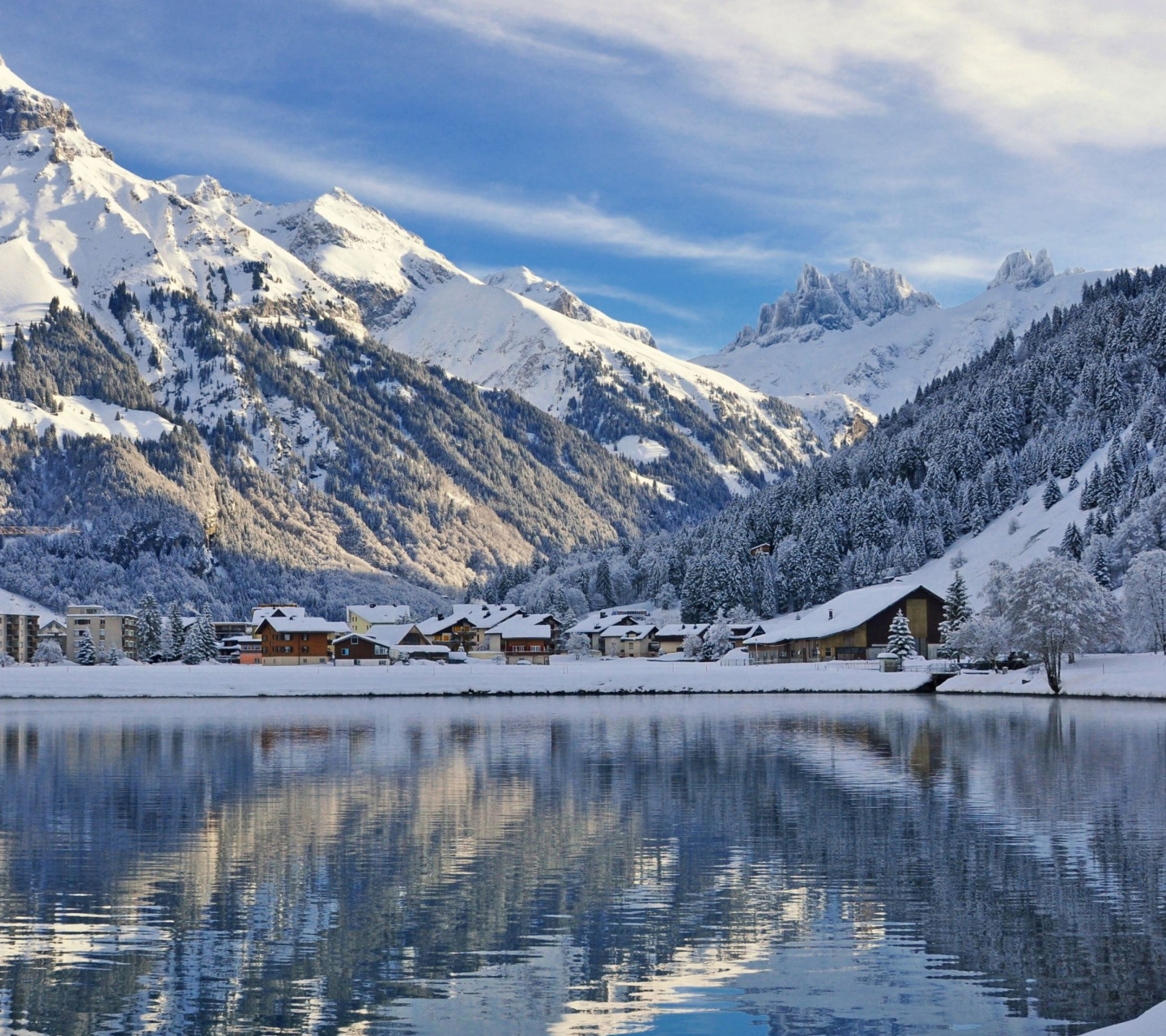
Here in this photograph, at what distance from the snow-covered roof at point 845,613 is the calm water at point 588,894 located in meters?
102

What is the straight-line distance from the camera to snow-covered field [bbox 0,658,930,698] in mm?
133000

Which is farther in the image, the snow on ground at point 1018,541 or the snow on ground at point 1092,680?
the snow on ground at point 1018,541

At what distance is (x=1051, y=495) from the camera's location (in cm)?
19412

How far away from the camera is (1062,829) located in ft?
122

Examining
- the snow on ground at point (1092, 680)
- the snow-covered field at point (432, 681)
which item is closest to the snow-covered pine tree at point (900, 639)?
the snow-covered field at point (432, 681)

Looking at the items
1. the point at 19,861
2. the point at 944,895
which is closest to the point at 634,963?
the point at 944,895

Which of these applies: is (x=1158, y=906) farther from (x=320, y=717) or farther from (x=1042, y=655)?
(x=1042, y=655)

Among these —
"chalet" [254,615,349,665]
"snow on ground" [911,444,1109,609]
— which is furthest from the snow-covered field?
"snow on ground" [911,444,1109,609]

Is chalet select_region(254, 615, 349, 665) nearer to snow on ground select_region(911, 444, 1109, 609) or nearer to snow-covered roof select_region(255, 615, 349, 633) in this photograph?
snow-covered roof select_region(255, 615, 349, 633)

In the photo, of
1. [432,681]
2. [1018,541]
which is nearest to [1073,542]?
[1018,541]

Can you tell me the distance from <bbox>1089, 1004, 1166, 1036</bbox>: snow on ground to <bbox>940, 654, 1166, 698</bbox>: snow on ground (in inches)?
3552

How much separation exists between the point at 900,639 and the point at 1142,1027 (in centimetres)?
13065

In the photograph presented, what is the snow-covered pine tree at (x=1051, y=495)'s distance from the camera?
194000 millimetres

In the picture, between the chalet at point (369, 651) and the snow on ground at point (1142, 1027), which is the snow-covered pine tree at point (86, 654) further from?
the snow on ground at point (1142, 1027)
